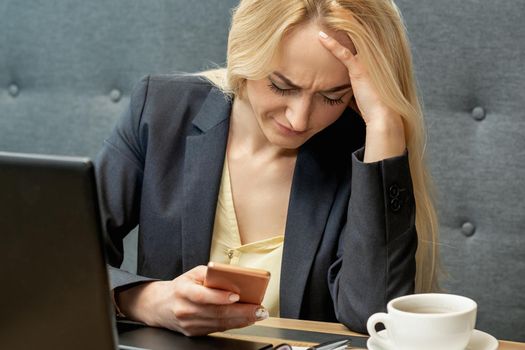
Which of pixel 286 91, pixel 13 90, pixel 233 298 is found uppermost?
pixel 286 91

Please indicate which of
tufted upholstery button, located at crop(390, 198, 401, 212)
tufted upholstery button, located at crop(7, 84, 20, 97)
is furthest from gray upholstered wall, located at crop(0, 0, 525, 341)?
tufted upholstery button, located at crop(390, 198, 401, 212)

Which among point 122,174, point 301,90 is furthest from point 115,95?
point 301,90

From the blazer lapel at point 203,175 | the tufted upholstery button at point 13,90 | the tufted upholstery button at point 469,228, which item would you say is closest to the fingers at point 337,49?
the blazer lapel at point 203,175

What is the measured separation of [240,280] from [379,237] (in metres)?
0.31

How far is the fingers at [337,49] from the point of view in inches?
58.4

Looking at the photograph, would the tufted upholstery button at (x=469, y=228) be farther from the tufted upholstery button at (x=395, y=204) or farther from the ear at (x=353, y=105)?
the tufted upholstery button at (x=395, y=204)

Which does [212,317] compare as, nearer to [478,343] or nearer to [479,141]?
[478,343]

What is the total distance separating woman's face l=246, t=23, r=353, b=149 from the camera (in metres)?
1.49

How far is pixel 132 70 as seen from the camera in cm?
229

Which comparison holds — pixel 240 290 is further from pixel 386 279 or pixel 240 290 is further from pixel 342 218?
pixel 342 218

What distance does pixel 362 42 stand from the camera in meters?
1.49

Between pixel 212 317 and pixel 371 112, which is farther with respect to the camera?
pixel 371 112

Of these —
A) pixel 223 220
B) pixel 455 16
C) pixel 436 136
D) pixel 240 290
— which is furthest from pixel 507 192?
pixel 240 290

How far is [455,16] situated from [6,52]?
1115mm
